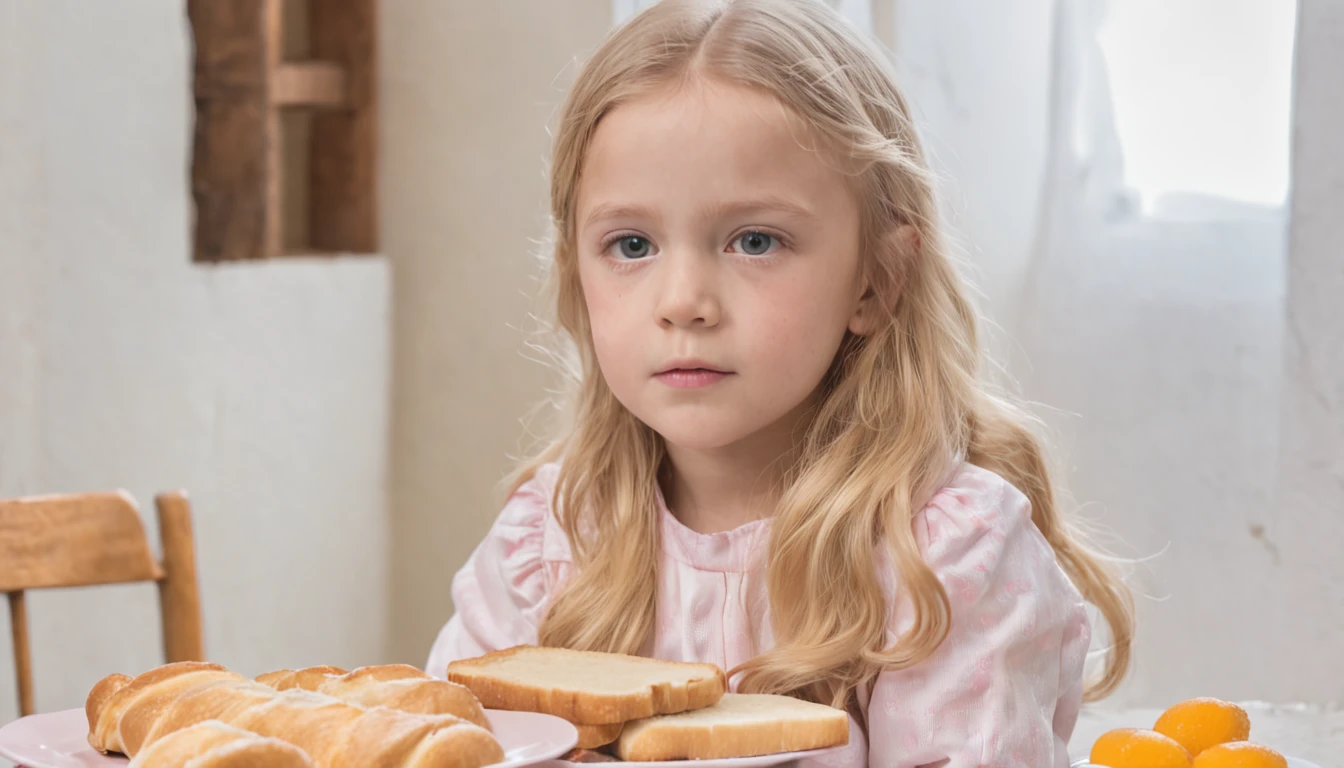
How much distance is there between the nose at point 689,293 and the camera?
33.1 inches

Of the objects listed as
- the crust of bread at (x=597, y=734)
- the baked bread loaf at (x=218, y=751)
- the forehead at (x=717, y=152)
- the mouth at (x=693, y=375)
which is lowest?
the crust of bread at (x=597, y=734)

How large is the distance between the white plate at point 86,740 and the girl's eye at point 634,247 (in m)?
0.33

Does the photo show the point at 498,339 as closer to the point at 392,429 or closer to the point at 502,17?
the point at 392,429

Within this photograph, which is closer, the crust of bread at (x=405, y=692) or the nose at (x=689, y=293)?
the crust of bread at (x=405, y=692)

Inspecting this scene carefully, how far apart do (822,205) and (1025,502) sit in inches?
9.0

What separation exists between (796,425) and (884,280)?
0.12 m

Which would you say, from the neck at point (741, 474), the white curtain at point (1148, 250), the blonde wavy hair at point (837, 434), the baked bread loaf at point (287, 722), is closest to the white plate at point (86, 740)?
the baked bread loaf at point (287, 722)

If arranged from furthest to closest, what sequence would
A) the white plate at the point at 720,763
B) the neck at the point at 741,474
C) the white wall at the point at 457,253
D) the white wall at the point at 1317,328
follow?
the white wall at the point at 457,253 < the white wall at the point at 1317,328 < the neck at the point at 741,474 < the white plate at the point at 720,763

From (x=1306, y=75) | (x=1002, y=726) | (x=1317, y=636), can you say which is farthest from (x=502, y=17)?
(x=1002, y=726)

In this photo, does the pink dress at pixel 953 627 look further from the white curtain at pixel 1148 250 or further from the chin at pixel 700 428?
the white curtain at pixel 1148 250

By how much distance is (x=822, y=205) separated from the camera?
889 millimetres

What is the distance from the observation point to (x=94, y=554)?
1.25 m

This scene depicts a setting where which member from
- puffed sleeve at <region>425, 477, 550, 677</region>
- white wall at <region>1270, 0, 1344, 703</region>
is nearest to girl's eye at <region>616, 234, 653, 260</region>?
puffed sleeve at <region>425, 477, 550, 677</region>

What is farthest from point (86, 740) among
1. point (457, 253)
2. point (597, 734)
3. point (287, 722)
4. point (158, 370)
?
point (457, 253)
